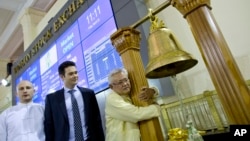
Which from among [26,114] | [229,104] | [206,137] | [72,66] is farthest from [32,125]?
[229,104]

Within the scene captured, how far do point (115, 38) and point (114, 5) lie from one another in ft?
3.30

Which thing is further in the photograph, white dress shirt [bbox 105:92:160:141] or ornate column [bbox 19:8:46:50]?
ornate column [bbox 19:8:46:50]

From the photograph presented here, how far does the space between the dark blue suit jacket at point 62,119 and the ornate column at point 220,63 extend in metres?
1.00

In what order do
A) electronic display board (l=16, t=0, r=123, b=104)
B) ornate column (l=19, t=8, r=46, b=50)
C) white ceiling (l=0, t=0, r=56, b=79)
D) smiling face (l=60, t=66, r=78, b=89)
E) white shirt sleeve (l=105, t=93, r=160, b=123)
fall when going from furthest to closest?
white ceiling (l=0, t=0, r=56, b=79)
ornate column (l=19, t=8, r=46, b=50)
electronic display board (l=16, t=0, r=123, b=104)
smiling face (l=60, t=66, r=78, b=89)
white shirt sleeve (l=105, t=93, r=160, b=123)

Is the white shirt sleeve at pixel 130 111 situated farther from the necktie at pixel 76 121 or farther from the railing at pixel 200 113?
the railing at pixel 200 113

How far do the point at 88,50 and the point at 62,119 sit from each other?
138 cm

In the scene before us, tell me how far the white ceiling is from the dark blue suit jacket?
4.10 m

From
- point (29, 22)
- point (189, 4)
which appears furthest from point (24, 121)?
point (29, 22)

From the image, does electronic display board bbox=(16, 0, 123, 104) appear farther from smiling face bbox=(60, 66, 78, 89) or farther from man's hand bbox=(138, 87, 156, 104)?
man's hand bbox=(138, 87, 156, 104)

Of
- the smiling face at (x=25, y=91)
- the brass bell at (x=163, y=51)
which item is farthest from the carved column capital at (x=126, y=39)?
the smiling face at (x=25, y=91)

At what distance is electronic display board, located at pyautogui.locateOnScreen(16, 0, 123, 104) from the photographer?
254 centimetres

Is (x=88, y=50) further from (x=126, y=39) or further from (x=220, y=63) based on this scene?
(x=220, y=63)

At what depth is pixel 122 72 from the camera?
1527mm

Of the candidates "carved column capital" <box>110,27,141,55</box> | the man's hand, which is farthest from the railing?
"carved column capital" <box>110,27,141,55</box>
